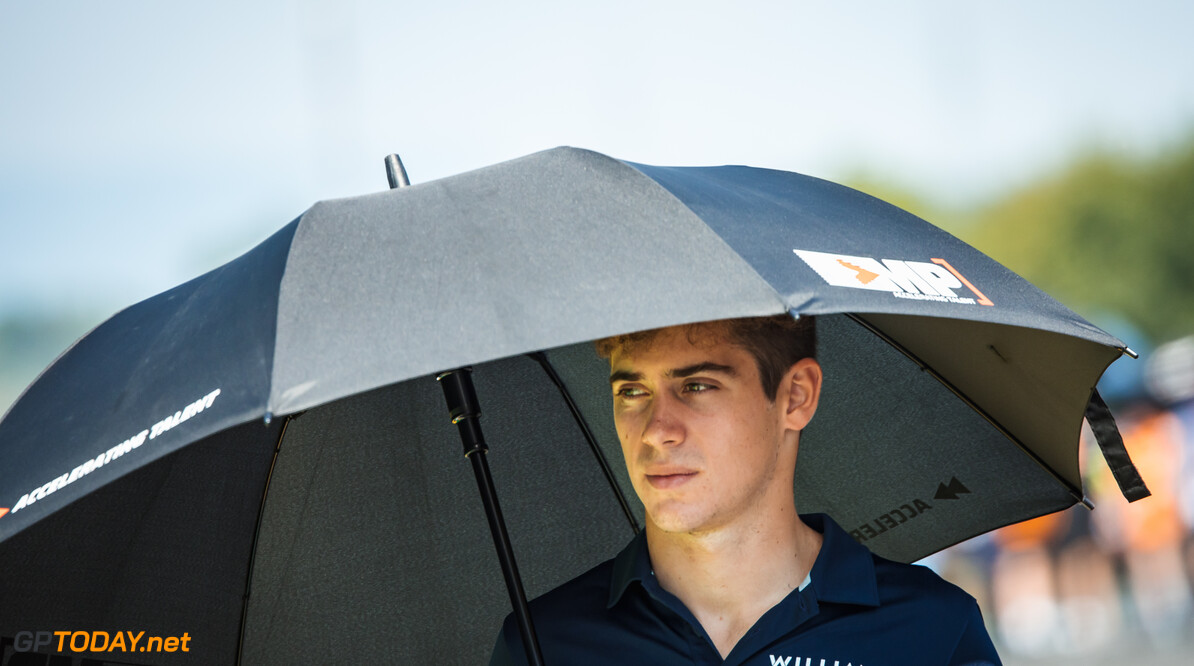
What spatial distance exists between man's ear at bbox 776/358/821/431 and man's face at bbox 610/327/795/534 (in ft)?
0.16

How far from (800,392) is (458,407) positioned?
2.57 feet

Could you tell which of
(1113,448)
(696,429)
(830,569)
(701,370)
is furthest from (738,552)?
(1113,448)

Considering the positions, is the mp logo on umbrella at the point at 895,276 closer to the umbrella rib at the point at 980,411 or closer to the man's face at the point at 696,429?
the man's face at the point at 696,429

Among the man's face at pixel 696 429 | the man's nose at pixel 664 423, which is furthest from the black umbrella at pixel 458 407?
the man's nose at pixel 664 423

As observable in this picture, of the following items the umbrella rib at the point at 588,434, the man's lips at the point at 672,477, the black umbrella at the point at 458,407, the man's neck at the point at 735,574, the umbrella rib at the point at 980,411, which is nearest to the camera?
the black umbrella at the point at 458,407

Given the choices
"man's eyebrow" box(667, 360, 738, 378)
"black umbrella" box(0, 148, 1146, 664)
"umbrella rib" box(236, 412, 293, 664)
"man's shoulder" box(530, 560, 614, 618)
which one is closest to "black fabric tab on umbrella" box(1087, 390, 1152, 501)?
"black umbrella" box(0, 148, 1146, 664)

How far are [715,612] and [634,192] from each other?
1.09 meters

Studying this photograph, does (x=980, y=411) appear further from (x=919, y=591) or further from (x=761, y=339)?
(x=761, y=339)

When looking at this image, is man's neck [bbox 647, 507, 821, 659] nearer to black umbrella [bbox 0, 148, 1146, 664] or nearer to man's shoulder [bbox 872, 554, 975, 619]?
man's shoulder [bbox 872, 554, 975, 619]

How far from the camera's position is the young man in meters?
2.61

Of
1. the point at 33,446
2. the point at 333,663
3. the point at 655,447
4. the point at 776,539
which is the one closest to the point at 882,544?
the point at 776,539

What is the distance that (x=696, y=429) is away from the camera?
2605 millimetres

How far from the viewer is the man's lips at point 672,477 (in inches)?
102
